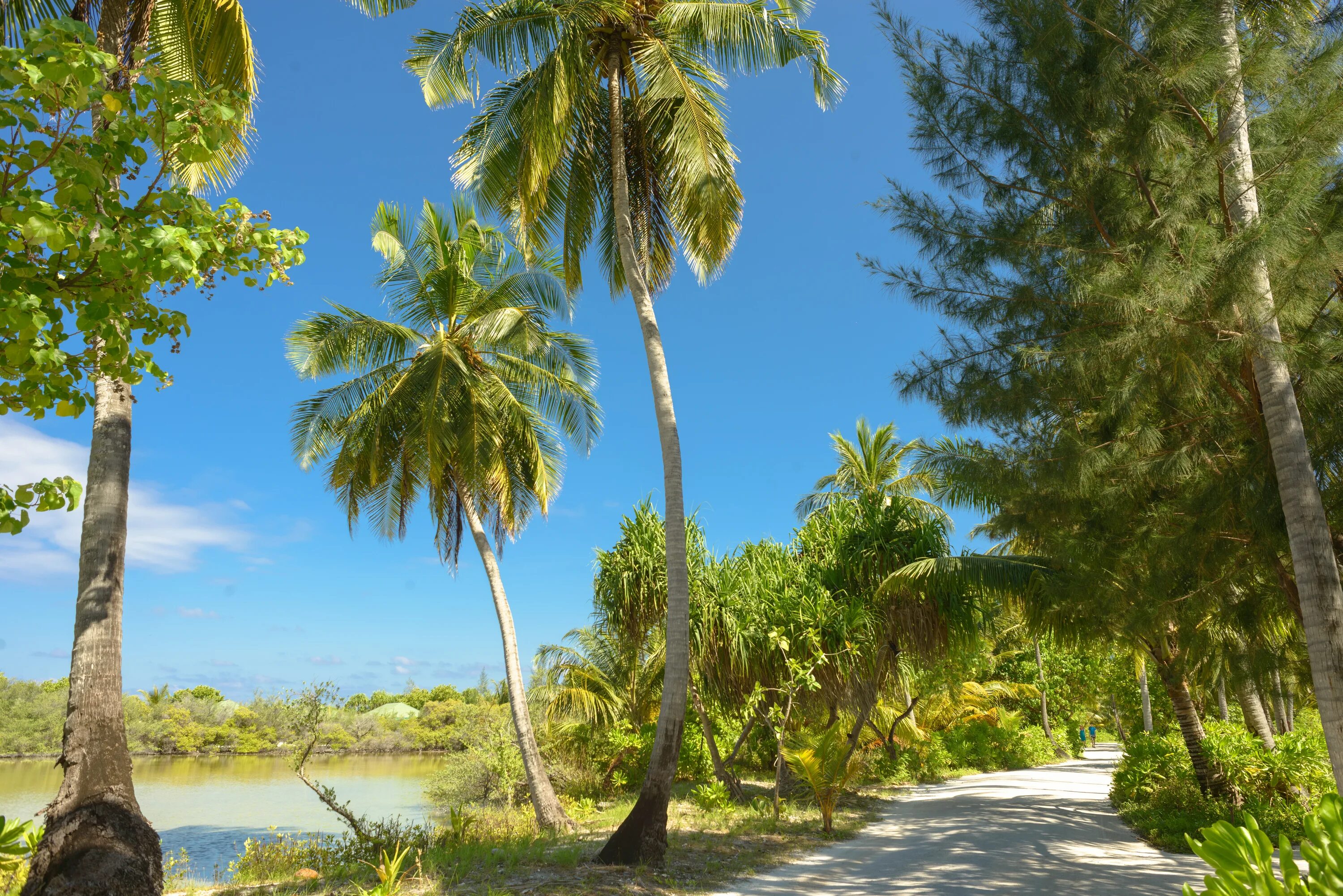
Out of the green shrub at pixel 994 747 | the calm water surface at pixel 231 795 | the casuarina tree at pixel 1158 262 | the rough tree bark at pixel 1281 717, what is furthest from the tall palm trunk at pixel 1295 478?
the green shrub at pixel 994 747

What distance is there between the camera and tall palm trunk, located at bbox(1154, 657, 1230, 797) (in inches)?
408

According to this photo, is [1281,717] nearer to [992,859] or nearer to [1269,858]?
[992,859]

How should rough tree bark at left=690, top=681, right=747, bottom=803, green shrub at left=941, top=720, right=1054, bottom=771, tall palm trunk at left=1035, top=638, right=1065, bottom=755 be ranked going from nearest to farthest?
rough tree bark at left=690, top=681, right=747, bottom=803 → green shrub at left=941, top=720, right=1054, bottom=771 → tall palm trunk at left=1035, top=638, right=1065, bottom=755

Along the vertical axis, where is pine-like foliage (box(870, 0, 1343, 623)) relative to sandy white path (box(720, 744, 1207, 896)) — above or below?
above

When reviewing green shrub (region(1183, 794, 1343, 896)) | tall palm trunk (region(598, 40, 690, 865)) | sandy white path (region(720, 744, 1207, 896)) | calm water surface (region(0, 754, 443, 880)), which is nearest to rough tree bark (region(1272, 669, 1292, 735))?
sandy white path (region(720, 744, 1207, 896))

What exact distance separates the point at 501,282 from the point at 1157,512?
41.6 ft

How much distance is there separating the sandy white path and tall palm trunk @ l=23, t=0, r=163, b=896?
5182 millimetres

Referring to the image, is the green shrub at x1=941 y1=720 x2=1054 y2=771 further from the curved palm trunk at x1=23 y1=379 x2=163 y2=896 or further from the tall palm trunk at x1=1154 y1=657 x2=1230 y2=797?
the curved palm trunk at x1=23 y1=379 x2=163 y2=896

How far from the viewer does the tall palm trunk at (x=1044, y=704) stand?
28391mm

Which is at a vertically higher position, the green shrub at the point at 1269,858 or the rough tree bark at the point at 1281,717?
the green shrub at the point at 1269,858

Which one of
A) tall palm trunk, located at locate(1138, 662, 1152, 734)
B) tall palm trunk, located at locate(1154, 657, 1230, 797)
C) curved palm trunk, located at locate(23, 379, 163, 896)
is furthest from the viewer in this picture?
tall palm trunk, located at locate(1138, 662, 1152, 734)

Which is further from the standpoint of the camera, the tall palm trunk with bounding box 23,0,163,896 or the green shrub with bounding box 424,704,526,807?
the green shrub with bounding box 424,704,526,807

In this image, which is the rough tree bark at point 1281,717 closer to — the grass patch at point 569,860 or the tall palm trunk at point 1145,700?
the tall palm trunk at point 1145,700

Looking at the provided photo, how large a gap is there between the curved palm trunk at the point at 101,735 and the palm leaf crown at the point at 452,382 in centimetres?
722
